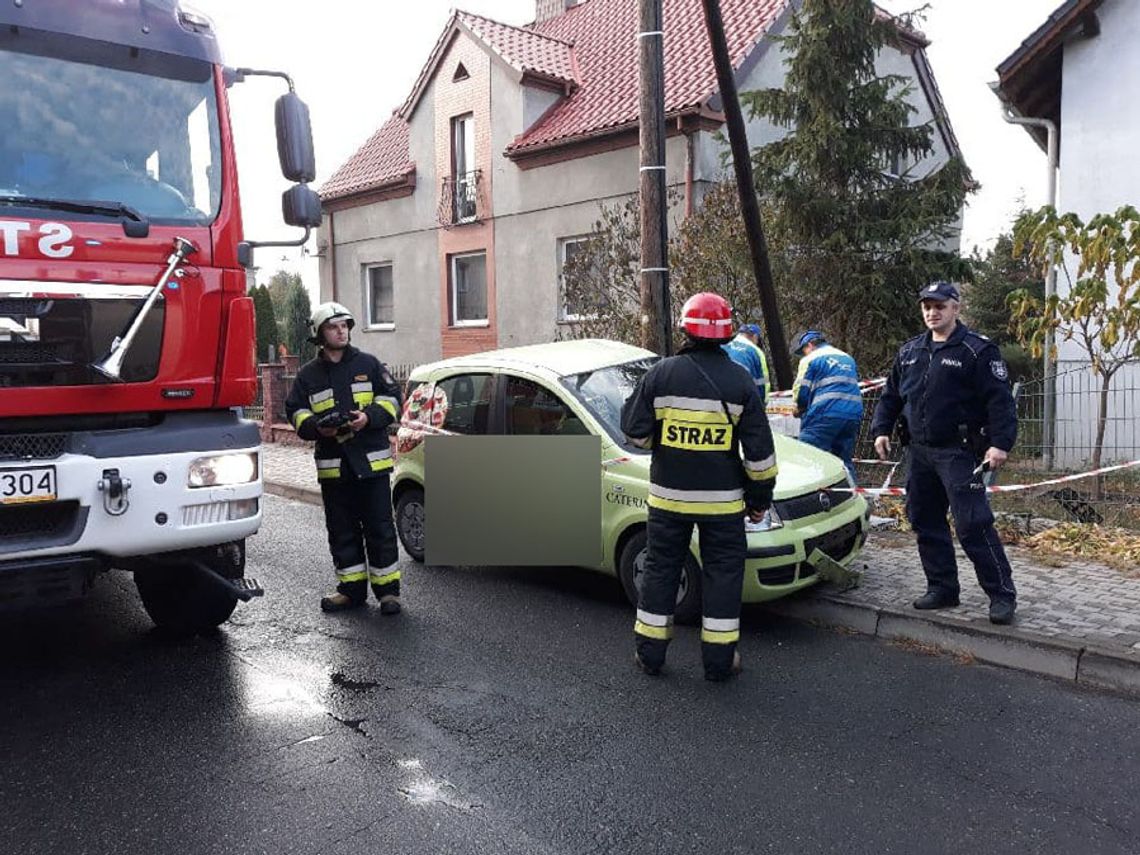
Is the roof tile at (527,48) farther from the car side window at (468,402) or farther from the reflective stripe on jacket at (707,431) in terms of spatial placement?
the reflective stripe on jacket at (707,431)

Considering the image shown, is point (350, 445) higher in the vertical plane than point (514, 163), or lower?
lower

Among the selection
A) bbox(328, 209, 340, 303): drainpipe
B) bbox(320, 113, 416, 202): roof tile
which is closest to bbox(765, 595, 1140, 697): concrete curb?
bbox(320, 113, 416, 202): roof tile

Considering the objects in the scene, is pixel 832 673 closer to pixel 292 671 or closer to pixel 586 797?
pixel 586 797

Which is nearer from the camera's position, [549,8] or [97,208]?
[97,208]

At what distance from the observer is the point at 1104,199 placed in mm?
12188

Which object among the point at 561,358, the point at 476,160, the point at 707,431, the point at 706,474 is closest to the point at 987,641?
the point at 706,474

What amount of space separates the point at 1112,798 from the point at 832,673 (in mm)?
1463

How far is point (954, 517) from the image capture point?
16.3 ft

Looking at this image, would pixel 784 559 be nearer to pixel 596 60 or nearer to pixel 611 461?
pixel 611 461

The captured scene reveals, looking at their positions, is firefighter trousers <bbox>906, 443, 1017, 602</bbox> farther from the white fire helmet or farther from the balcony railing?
the balcony railing

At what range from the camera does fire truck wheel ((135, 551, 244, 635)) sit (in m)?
5.06

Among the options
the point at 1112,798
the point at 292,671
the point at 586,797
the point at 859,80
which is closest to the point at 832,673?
the point at 1112,798

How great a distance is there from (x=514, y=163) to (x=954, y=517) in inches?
571

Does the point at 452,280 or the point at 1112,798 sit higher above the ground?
the point at 452,280
